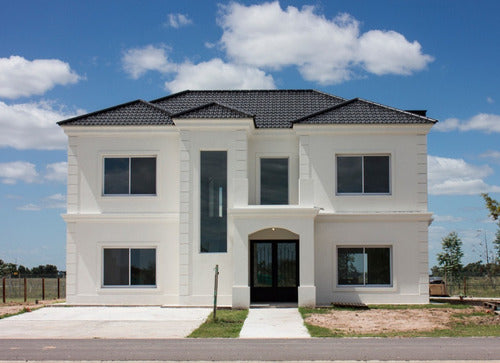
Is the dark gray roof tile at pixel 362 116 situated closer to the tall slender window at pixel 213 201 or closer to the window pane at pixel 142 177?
the tall slender window at pixel 213 201

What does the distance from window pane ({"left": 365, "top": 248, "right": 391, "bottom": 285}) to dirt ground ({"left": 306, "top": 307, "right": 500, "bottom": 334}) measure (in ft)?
8.22

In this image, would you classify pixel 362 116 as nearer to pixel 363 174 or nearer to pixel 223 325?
pixel 363 174

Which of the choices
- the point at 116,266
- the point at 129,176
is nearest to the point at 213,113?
the point at 129,176

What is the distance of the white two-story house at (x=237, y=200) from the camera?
79.6 ft

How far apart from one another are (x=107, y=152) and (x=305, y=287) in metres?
8.86

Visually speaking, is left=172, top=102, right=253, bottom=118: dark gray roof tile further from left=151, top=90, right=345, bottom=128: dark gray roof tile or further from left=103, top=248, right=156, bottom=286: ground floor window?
left=103, top=248, right=156, bottom=286: ground floor window

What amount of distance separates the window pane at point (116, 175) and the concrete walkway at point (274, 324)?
6.93 meters

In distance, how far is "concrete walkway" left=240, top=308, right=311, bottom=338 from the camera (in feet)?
56.4

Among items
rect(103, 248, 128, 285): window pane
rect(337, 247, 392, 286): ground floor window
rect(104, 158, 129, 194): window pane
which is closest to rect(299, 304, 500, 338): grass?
rect(337, 247, 392, 286): ground floor window

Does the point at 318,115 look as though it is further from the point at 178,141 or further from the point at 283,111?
the point at 178,141

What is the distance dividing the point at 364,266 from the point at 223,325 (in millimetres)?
7777

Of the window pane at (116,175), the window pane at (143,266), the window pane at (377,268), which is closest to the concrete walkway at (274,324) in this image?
the window pane at (377,268)

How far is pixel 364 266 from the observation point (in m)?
24.8

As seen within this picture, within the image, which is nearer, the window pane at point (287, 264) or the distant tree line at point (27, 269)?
the window pane at point (287, 264)
